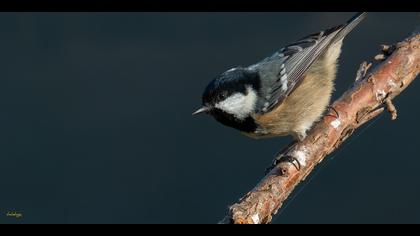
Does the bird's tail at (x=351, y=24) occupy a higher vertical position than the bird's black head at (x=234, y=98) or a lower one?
higher

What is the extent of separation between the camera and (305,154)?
5.76 feet

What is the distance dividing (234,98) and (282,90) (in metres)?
0.35

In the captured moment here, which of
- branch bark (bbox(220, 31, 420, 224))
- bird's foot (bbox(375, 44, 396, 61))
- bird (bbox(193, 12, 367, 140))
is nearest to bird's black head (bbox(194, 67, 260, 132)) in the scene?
bird (bbox(193, 12, 367, 140))

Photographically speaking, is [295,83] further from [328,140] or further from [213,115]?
[328,140]

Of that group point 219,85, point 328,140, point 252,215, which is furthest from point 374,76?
point 252,215

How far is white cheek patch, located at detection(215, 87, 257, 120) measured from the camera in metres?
2.08

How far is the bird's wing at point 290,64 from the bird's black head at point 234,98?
0.07 m

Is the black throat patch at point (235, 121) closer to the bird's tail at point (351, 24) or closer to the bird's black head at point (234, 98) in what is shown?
the bird's black head at point (234, 98)

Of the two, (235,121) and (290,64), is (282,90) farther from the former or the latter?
(235,121)

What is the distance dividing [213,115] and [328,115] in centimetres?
42

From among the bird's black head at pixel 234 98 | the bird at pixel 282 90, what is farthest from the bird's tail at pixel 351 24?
the bird's black head at pixel 234 98

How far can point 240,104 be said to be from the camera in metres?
2.16

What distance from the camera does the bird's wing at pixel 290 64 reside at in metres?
2.35

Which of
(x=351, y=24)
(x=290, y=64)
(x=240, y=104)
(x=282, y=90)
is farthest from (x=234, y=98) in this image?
(x=351, y=24)
